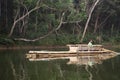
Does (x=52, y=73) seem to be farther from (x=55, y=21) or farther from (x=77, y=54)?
(x=55, y=21)

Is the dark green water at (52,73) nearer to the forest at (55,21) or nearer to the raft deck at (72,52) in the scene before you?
the raft deck at (72,52)

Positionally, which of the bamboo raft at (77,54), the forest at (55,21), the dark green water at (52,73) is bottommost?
the bamboo raft at (77,54)

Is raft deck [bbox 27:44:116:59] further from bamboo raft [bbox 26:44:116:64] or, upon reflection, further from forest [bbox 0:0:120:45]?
forest [bbox 0:0:120:45]

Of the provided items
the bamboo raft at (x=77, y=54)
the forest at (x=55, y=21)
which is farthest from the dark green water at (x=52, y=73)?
the forest at (x=55, y=21)

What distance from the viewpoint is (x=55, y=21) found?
45.1 meters

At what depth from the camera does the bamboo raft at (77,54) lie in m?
29.1

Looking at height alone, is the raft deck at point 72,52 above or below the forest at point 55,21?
below

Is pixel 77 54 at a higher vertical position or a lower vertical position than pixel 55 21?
lower

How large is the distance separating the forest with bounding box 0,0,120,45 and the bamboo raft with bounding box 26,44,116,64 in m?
9.58

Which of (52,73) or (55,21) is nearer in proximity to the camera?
(52,73)

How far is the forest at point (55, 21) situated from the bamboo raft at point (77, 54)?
9578 mm

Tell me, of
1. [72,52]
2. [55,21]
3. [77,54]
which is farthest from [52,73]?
[55,21]

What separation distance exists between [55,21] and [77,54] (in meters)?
14.2

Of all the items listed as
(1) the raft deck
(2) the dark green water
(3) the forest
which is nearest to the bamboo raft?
(1) the raft deck
